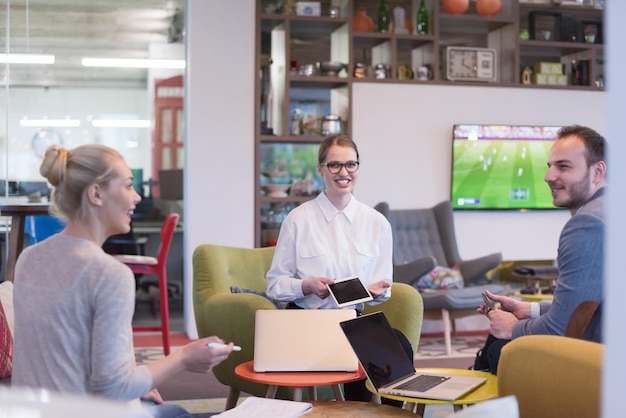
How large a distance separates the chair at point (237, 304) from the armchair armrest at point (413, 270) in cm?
195

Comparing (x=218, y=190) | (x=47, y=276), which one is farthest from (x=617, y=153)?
(x=218, y=190)

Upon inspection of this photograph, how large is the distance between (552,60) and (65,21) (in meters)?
4.16

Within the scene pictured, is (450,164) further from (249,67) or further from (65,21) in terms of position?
(65,21)

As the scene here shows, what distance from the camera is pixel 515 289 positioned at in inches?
309

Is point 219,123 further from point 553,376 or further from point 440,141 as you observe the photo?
point 553,376

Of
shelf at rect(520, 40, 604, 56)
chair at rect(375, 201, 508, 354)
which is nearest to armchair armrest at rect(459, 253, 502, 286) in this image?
chair at rect(375, 201, 508, 354)

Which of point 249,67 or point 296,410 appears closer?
point 296,410

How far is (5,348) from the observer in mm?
3238

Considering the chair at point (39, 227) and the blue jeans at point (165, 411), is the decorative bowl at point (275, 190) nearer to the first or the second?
the chair at point (39, 227)

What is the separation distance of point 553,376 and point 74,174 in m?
1.28

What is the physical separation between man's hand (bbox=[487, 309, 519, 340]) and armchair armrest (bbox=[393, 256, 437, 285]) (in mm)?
3422

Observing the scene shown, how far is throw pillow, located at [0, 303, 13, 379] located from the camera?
3.19m

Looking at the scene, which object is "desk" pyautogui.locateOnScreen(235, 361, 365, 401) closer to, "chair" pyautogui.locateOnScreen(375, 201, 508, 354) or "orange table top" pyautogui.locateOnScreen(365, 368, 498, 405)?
"orange table top" pyautogui.locateOnScreen(365, 368, 498, 405)

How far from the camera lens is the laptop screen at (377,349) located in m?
3.01
